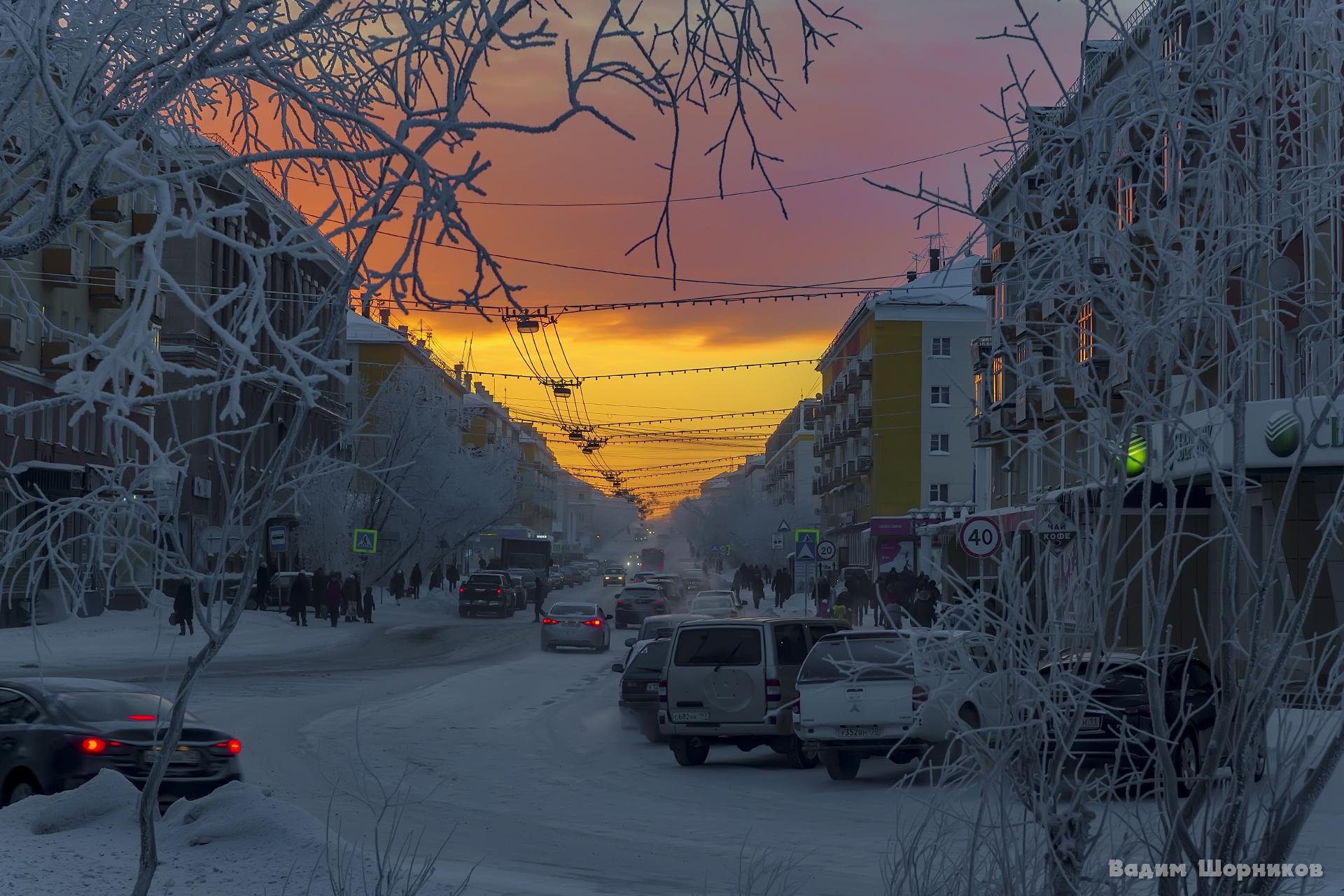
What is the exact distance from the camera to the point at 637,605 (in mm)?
55656

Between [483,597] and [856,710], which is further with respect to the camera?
[483,597]

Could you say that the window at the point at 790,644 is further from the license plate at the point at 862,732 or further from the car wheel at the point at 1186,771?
the car wheel at the point at 1186,771

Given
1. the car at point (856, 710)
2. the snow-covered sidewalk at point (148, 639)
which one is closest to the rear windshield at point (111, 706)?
the car at point (856, 710)

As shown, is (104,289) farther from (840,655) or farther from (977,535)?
(840,655)

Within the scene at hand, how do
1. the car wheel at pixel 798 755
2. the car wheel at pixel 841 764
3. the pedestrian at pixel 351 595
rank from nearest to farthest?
the car wheel at pixel 841 764 < the car wheel at pixel 798 755 < the pedestrian at pixel 351 595

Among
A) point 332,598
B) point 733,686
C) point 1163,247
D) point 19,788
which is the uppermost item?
point 1163,247

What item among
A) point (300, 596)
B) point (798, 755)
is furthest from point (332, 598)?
point (798, 755)

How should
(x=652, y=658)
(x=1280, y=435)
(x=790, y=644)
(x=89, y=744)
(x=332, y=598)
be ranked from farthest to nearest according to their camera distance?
(x=332, y=598)
(x=1280, y=435)
(x=652, y=658)
(x=790, y=644)
(x=89, y=744)

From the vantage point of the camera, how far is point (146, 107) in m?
4.84

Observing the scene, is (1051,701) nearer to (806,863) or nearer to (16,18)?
(16,18)

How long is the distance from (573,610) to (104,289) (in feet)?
57.2

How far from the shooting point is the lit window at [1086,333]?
20.2 ft

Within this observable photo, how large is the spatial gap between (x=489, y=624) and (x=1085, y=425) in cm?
5327

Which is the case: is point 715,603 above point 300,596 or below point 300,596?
above
